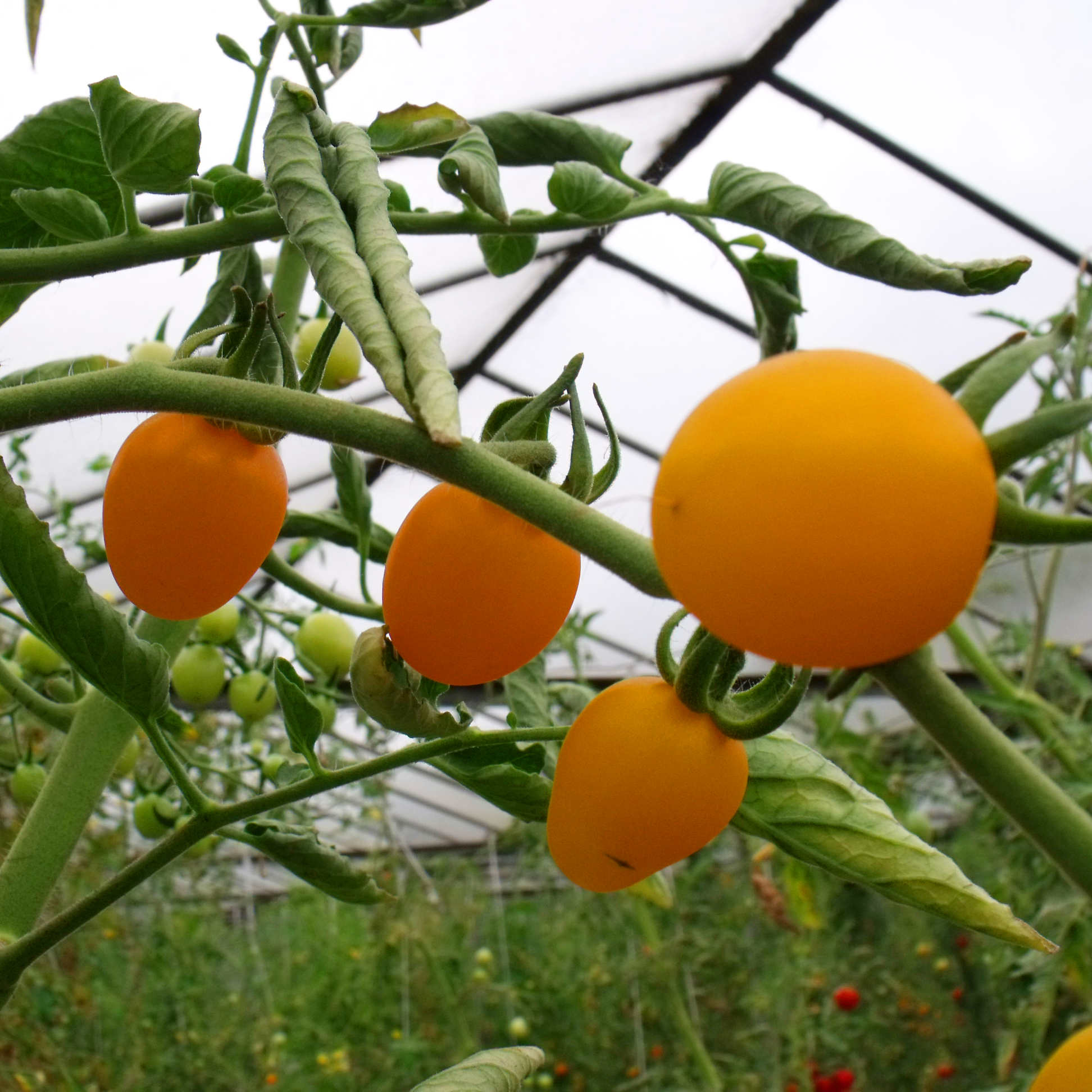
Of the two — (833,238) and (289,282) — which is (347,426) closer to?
(833,238)

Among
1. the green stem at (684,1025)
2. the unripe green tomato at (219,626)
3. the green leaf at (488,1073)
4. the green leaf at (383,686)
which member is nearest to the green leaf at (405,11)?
the green leaf at (383,686)

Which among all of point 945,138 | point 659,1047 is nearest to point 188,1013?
point 659,1047

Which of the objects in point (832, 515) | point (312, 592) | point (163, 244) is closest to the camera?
point (832, 515)

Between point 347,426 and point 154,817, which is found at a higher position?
point 154,817

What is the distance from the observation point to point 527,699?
1.54 feet

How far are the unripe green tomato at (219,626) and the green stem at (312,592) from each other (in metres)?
0.21

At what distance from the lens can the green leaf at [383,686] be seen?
0.35m

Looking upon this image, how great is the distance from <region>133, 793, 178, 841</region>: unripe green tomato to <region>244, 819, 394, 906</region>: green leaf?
0.38 meters

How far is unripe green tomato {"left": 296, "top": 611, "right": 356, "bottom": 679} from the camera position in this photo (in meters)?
0.76

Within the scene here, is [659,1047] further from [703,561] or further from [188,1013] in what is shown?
[703,561]

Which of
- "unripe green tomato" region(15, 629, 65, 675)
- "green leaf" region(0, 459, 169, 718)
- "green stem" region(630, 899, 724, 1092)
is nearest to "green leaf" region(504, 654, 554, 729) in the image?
"green leaf" region(0, 459, 169, 718)

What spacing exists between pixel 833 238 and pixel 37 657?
2.27 feet

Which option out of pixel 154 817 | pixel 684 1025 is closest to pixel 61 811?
pixel 154 817

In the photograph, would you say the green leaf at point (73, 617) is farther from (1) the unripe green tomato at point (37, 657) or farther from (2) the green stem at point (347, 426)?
(1) the unripe green tomato at point (37, 657)
